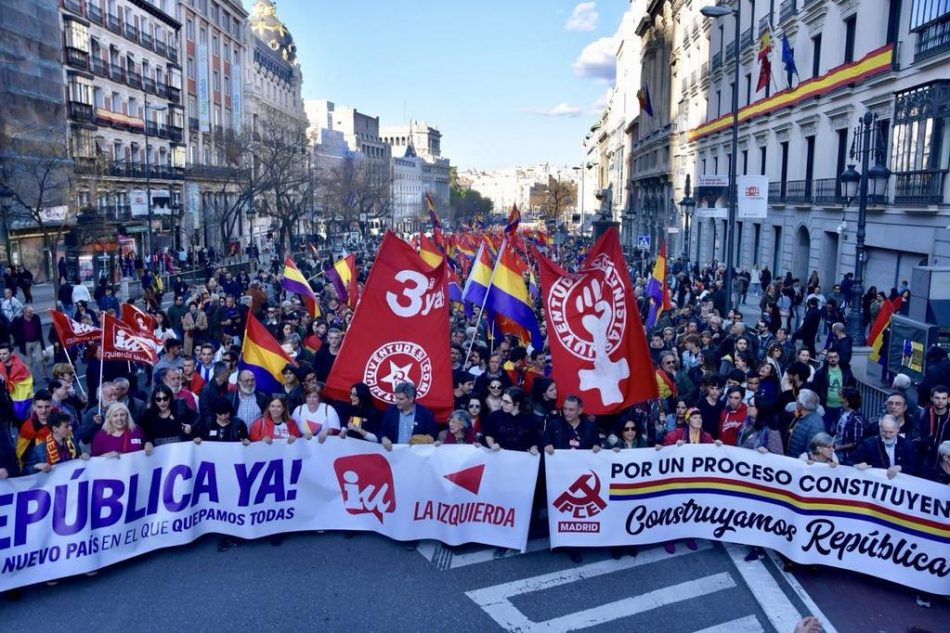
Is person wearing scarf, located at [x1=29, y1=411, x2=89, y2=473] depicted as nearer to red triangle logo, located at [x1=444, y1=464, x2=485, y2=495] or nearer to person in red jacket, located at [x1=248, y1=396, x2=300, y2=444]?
person in red jacket, located at [x1=248, y1=396, x2=300, y2=444]

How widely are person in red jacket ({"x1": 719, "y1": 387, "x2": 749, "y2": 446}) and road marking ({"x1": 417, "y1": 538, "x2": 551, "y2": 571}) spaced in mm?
2079

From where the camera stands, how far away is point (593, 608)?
6.39m

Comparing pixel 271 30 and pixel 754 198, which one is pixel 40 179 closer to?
pixel 754 198

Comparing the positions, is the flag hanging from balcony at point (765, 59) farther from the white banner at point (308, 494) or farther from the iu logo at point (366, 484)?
the iu logo at point (366, 484)

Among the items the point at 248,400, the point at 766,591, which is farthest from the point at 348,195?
the point at 766,591

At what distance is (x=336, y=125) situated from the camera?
137m

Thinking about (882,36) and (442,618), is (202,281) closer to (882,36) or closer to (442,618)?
(882,36)

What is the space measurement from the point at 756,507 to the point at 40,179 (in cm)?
3061

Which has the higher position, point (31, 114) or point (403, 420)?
point (31, 114)

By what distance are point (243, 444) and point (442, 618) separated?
7.43 feet

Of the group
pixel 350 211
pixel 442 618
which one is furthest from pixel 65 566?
pixel 350 211

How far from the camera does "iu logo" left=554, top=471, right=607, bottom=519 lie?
7062 millimetres

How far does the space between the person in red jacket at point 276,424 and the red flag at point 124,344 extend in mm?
3200

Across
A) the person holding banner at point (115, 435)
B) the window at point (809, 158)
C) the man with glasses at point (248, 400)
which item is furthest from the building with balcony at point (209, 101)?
the person holding banner at point (115, 435)
